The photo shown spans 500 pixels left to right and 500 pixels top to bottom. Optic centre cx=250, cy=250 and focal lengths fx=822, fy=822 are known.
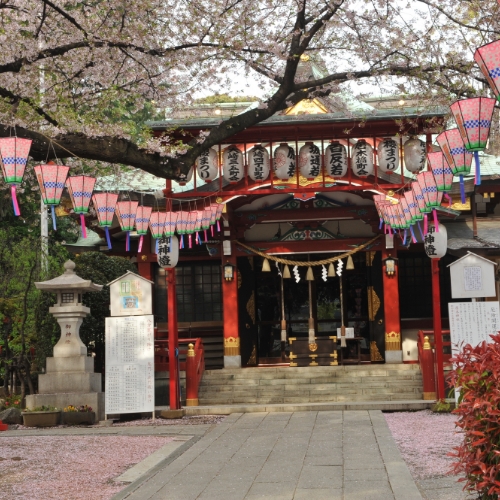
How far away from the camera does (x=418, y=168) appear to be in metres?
18.3

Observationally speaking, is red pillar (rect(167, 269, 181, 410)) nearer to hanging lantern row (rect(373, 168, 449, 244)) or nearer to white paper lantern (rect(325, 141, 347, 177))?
white paper lantern (rect(325, 141, 347, 177))

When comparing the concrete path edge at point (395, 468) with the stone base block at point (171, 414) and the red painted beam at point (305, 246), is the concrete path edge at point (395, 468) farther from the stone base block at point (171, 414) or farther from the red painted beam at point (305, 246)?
the red painted beam at point (305, 246)

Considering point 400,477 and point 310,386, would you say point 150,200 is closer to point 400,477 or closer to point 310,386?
point 310,386

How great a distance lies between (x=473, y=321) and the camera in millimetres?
16078

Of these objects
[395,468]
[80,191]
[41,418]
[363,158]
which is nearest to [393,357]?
[363,158]

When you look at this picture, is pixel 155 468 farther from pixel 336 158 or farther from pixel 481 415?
pixel 336 158

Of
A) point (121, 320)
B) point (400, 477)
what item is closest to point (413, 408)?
point (121, 320)

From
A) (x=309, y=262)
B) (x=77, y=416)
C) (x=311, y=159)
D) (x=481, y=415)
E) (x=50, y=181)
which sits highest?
(x=311, y=159)

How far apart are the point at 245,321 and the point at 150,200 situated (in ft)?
13.7

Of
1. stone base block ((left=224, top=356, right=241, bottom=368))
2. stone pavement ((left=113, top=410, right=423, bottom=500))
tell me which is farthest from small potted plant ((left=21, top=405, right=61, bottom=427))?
stone base block ((left=224, top=356, right=241, bottom=368))

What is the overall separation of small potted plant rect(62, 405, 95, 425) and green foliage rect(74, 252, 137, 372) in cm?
329

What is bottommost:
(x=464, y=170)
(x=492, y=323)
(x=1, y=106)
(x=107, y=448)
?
(x=107, y=448)

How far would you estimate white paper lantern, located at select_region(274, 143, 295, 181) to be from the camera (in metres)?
18.8

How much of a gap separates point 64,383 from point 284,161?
6.91m
